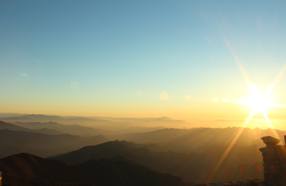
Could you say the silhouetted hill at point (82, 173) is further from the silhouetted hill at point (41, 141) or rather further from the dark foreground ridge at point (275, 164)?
the silhouetted hill at point (41, 141)

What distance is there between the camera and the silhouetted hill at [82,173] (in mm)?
40344

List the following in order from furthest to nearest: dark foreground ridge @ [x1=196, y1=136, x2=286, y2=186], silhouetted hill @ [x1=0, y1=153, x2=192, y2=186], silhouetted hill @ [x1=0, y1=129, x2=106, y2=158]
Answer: silhouetted hill @ [x1=0, y1=129, x2=106, y2=158] → silhouetted hill @ [x1=0, y1=153, x2=192, y2=186] → dark foreground ridge @ [x1=196, y1=136, x2=286, y2=186]

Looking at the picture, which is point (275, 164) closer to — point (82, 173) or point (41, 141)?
point (82, 173)

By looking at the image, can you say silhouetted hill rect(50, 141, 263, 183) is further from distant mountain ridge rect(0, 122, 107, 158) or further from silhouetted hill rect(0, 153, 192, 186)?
distant mountain ridge rect(0, 122, 107, 158)

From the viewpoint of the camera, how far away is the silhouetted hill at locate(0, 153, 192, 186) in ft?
132

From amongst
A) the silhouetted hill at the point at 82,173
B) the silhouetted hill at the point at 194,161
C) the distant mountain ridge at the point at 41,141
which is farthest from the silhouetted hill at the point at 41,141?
the silhouetted hill at the point at 82,173

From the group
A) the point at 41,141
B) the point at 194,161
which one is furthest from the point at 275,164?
the point at 41,141

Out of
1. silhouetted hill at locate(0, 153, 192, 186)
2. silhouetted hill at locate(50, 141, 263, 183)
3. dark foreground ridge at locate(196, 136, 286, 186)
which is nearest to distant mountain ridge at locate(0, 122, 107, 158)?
silhouetted hill at locate(50, 141, 263, 183)

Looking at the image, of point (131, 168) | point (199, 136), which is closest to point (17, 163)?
point (131, 168)

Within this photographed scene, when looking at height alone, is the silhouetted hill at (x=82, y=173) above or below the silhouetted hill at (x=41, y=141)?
above

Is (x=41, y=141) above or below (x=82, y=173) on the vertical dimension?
below

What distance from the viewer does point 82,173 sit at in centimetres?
4578

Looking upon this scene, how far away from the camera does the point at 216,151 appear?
283 feet

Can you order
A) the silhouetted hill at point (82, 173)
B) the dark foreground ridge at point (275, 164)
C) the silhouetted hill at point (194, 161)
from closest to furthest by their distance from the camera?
the dark foreground ridge at point (275, 164) < the silhouetted hill at point (82, 173) < the silhouetted hill at point (194, 161)
